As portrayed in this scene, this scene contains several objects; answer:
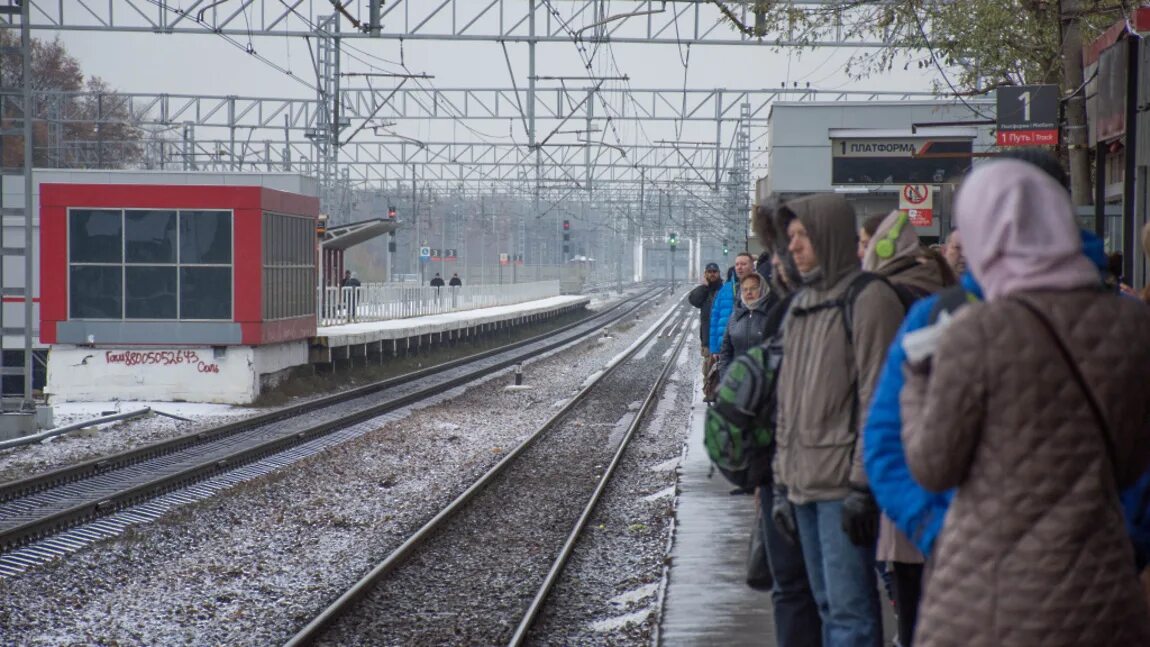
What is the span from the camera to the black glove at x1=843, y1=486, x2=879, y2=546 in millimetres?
4250

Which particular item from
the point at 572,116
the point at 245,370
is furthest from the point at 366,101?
the point at 245,370

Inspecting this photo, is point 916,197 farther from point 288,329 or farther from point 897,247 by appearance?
point 897,247

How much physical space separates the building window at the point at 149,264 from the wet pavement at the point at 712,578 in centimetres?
1235

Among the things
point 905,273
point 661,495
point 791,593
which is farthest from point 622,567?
point 905,273

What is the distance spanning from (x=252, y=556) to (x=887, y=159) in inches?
558

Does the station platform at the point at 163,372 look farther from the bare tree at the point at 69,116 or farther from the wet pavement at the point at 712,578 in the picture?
the bare tree at the point at 69,116

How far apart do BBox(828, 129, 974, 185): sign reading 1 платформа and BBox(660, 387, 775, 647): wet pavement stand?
10.4m

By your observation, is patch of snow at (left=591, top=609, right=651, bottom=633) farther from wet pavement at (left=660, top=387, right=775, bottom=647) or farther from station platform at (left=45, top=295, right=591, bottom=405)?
station platform at (left=45, top=295, right=591, bottom=405)

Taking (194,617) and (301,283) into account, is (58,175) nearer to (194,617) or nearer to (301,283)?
(301,283)

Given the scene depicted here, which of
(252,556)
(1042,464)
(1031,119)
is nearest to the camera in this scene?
(1042,464)

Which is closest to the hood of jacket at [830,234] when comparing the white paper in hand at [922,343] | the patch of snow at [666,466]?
the white paper in hand at [922,343]

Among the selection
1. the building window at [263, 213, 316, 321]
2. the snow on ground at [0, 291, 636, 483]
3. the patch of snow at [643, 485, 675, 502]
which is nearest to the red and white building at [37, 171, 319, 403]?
the building window at [263, 213, 316, 321]

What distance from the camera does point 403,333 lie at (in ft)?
105

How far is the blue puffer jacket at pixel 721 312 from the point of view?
1280cm
